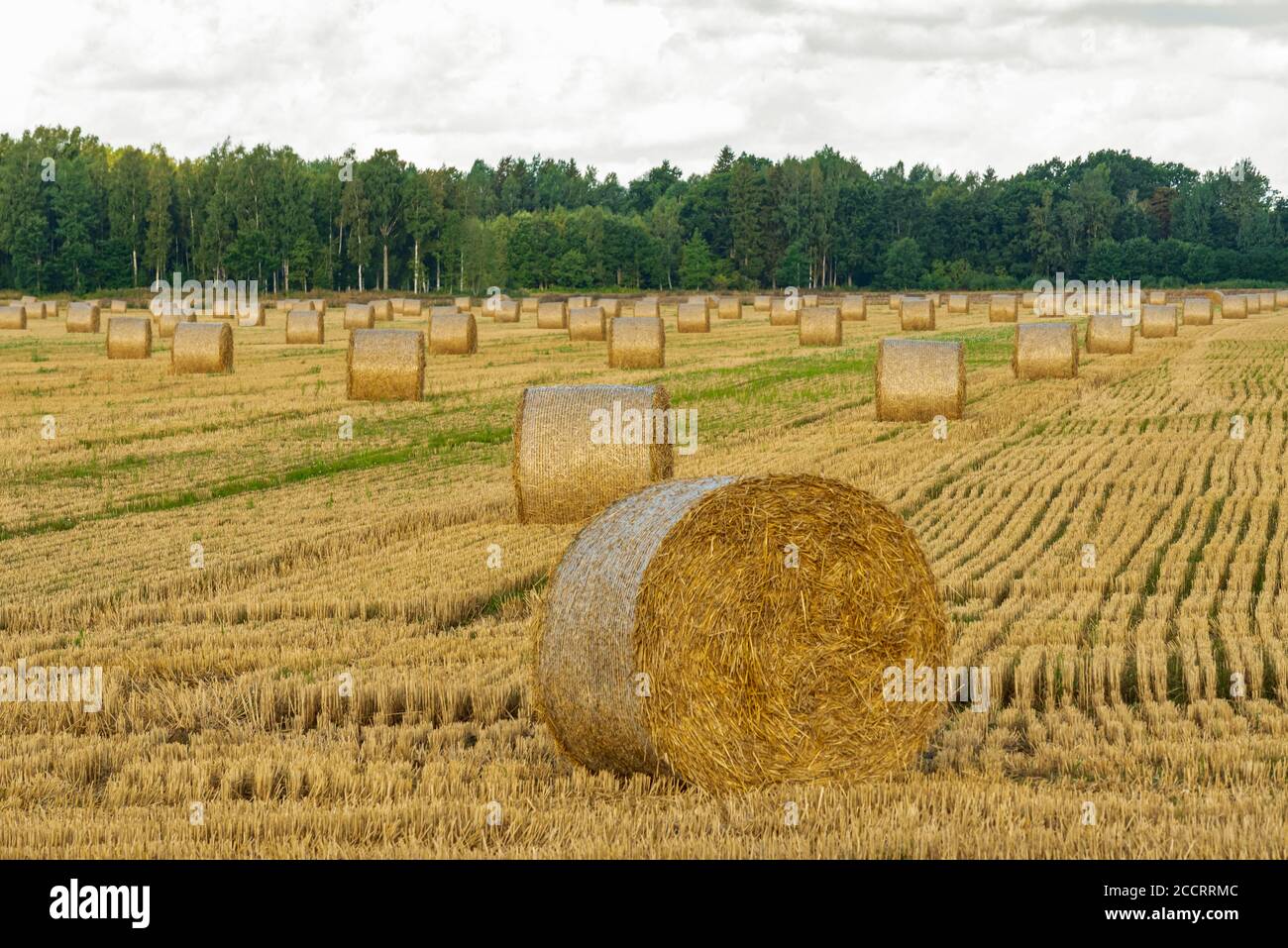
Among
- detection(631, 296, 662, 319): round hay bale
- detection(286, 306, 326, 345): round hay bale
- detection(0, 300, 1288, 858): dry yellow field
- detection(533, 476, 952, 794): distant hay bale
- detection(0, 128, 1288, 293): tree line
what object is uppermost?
detection(0, 128, 1288, 293): tree line

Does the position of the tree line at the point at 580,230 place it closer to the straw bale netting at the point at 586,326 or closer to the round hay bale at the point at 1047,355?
the straw bale netting at the point at 586,326

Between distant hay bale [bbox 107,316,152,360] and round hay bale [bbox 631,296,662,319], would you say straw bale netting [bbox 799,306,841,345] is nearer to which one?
round hay bale [bbox 631,296,662,319]

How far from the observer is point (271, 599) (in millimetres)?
11781

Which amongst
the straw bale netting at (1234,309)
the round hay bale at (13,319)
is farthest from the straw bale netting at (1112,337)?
the round hay bale at (13,319)

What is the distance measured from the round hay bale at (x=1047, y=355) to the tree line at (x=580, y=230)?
62222 mm

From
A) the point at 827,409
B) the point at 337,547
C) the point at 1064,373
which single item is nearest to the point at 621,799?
the point at 337,547

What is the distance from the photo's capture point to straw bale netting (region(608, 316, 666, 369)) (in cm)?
3325

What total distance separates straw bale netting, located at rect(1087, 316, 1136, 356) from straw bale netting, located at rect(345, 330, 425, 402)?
56.4 feet

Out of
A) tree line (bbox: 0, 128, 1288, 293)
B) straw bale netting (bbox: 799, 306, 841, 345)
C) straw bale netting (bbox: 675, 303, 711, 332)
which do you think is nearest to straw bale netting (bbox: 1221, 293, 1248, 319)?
straw bale netting (bbox: 675, 303, 711, 332)

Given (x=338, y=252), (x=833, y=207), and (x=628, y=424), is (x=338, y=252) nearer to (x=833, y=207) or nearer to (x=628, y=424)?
(x=833, y=207)

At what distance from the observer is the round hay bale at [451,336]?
37781 millimetres

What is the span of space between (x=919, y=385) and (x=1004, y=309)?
38.2 metres

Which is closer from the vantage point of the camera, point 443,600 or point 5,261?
point 443,600

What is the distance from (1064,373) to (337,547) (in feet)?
62.8
